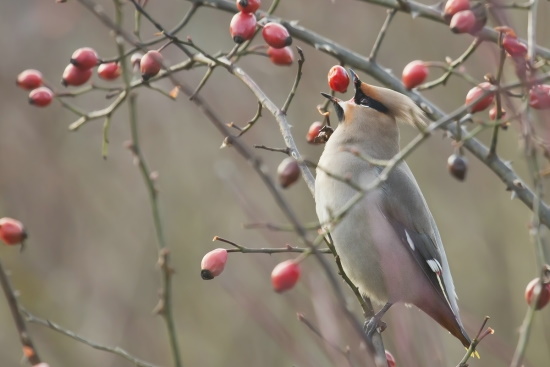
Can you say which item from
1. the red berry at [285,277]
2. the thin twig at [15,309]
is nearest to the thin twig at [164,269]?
the thin twig at [15,309]

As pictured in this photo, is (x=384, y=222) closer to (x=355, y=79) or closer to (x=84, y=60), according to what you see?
(x=355, y=79)

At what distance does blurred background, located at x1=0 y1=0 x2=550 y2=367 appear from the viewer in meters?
7.77

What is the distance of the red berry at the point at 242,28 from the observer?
3363 millimetres

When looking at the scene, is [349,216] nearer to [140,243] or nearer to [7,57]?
[140,243]

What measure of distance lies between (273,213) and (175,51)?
1962mm

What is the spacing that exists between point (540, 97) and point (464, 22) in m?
0.45

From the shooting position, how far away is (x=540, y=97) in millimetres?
2904

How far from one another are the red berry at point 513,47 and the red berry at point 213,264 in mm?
1201

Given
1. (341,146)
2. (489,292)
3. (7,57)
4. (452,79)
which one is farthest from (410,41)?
(341,146)

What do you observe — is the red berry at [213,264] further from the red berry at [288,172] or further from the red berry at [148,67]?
the red berry at [148,67]

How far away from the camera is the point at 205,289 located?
8.39m

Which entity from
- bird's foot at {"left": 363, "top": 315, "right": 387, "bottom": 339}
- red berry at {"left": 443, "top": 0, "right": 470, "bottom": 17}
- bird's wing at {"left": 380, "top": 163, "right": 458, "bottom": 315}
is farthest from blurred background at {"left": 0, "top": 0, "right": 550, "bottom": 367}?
red berry at {"left": 443, "top": 0, "right": 470, "bottom": 17}

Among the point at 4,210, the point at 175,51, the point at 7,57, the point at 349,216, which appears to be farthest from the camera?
the point at 175,51

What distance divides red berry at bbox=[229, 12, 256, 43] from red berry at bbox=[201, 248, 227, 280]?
30.8 inches
